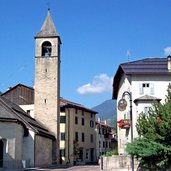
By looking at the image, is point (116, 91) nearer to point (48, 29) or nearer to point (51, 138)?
point (51, 138)

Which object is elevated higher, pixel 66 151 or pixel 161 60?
pixel 161 60

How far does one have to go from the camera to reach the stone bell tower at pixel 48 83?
2506 inches

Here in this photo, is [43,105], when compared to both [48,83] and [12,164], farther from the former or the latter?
[12,164]

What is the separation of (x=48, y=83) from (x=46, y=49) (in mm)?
6076

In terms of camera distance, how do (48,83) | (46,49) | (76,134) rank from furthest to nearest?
1. (76,134)
2. (46,49)
3. (48,83)

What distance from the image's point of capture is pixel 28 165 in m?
49.6

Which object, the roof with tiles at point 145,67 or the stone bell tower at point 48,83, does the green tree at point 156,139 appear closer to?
the roof with tiles at point 145,67

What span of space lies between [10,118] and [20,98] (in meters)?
28.3

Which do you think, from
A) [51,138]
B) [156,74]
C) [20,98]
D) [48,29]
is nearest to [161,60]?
[156,74]

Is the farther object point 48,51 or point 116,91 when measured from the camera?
point 48,51

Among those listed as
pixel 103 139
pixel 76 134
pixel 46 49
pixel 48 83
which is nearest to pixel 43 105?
pixel 48 83

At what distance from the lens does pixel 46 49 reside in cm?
6694

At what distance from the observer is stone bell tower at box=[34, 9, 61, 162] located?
63.7 meters

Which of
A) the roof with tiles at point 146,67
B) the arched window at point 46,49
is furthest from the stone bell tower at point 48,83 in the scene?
the roof with tiles at point 146,67
